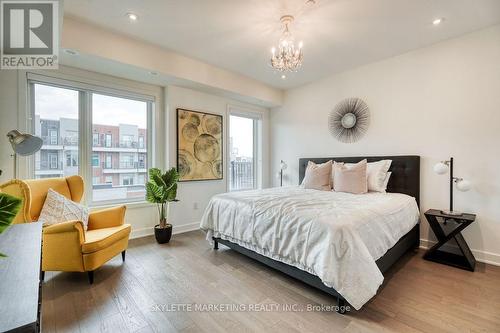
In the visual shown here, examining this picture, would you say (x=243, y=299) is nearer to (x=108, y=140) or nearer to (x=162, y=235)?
(x=162, y=235)

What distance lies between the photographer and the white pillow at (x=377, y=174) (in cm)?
316

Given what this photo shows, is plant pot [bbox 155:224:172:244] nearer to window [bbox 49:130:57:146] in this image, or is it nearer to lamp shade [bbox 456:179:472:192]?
window [bbox 49:130:57:146]

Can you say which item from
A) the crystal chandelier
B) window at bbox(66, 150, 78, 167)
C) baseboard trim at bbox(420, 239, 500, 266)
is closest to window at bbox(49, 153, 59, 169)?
window at bbox(66, 150, 78, 167)

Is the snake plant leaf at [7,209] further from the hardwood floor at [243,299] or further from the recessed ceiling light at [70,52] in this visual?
the recessed ceiling light at [70,52]

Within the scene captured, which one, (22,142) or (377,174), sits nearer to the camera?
(22,142)

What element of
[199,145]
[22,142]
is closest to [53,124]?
[22,142]

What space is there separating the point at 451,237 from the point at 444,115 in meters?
1.55

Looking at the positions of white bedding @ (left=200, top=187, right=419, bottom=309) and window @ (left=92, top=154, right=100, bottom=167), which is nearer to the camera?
white bedding @ (left=200, top=187, right=419, bottom=309)

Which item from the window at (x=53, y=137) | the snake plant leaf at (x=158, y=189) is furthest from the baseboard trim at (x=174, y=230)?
the window at (x=53, y=137)

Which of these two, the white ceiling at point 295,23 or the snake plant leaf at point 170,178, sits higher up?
the white ceiling at point 295,23

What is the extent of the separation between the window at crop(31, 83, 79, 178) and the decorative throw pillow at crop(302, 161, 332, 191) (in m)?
3.42

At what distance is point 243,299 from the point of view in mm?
1964

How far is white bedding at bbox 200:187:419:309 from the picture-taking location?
5.56 ft

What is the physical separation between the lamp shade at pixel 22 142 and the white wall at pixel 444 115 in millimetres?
3989
